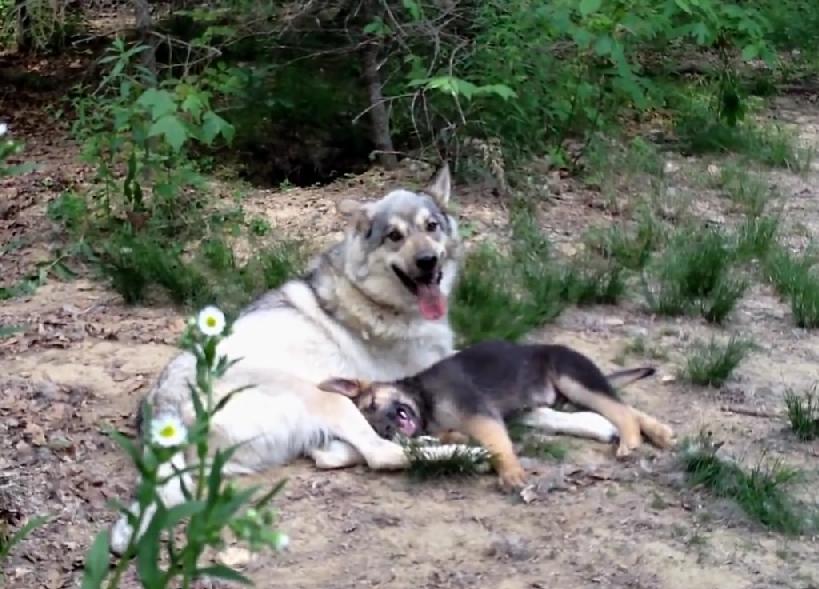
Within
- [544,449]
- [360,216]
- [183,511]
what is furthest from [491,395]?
[183,511]

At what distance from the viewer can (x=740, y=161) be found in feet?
28.5

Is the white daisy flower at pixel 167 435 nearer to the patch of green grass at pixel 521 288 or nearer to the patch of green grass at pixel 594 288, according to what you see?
the patch of green grass at pixel 521 288

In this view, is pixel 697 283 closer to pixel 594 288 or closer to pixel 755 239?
pixel 594 288

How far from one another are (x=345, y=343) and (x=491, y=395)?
68cm

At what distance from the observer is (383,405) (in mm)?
4547

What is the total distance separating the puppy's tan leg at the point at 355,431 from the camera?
4305 millimetres

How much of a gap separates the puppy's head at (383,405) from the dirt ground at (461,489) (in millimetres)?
246

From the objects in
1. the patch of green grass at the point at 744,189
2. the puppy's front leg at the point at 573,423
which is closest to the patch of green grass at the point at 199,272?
the puppy's front leg at the point at 573,423

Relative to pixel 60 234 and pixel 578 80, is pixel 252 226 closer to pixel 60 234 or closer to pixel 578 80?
pixel 60 234

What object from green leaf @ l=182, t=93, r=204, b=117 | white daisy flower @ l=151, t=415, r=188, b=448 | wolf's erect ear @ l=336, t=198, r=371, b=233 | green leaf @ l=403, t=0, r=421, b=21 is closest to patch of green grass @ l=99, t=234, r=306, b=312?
green leaf @ l=182, t=93, r=204, b=117

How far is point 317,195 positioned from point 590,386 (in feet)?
11.0

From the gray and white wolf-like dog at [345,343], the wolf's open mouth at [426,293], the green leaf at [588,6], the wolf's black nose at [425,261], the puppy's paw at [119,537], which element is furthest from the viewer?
the green leaf at [588,6]

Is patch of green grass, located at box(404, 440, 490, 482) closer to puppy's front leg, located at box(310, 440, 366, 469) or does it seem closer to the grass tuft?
puppy's front leg, located at box(310, 440, 366, 469)

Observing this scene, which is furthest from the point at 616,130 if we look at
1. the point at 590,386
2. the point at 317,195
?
the point at 590,386
